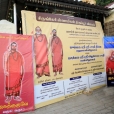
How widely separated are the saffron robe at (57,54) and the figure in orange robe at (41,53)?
311mm

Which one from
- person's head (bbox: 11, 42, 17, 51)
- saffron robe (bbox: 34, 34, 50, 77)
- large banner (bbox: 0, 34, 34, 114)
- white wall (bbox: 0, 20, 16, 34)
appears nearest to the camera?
large banner (bbox: 0, 34, 34, 114)

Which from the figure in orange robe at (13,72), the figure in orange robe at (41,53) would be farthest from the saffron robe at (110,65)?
the figure in orange robe at (13,72)

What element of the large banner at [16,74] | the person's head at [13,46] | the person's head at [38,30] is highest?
the person's head at [38,30]

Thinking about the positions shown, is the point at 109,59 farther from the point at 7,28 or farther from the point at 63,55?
the point at 7,28

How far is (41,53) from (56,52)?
0.66 meters

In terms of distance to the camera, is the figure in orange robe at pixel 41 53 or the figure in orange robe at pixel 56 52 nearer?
the figure in orange robe at pixel 41 53

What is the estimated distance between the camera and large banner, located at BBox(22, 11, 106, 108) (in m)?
6.09

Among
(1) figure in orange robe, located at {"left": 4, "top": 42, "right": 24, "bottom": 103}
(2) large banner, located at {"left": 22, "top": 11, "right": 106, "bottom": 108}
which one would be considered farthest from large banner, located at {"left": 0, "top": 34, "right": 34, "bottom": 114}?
(2) large banner, located at {"left": 22, "top": 11, "right": 106, "bottom": 108}

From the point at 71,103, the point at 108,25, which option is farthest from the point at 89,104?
the point at 108,25

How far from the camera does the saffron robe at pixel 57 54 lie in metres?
6.49

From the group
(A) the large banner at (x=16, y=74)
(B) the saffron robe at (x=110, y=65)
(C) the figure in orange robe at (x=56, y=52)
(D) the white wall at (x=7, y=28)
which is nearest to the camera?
(A) the large banner at (x=16, y=74)

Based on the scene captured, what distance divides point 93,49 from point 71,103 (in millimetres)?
2678

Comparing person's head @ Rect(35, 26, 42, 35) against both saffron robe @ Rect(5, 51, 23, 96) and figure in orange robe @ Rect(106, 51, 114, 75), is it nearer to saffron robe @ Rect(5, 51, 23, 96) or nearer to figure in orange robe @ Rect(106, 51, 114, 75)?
saffron robe @ Rect(5, 51, 23, 96)

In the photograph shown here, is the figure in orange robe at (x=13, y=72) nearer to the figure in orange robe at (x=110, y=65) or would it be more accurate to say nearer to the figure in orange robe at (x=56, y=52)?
the figure in orange robe at (x=56, y=52)
